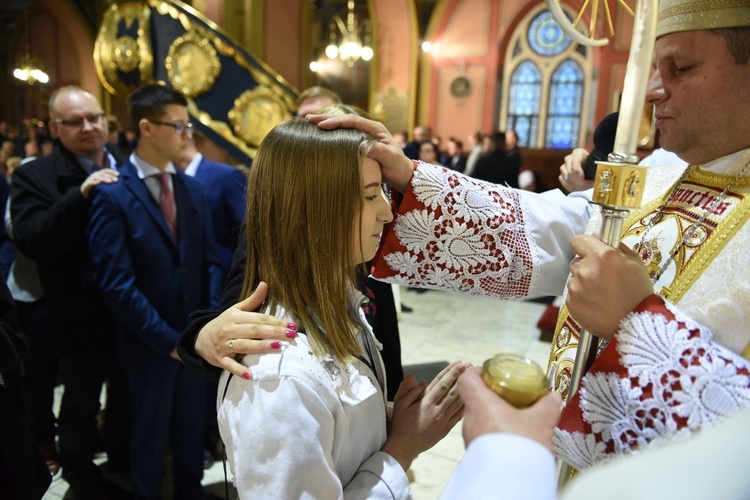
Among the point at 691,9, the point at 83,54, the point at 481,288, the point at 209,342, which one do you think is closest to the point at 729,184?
the point at 691,9

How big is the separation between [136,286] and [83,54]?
35.1ft

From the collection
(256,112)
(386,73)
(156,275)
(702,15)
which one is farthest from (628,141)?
(386,73)

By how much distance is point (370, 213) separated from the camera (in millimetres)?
1126

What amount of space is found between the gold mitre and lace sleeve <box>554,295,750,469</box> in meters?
0.47

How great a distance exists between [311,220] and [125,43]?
4.18 meters

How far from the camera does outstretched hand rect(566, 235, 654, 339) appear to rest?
779 millimetres

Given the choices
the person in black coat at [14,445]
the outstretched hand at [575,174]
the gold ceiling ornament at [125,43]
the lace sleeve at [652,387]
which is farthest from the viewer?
the gold ceiling ornament at [125,43]

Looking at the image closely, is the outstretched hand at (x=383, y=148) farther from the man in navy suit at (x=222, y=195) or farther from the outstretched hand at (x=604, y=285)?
A: the man in navy suit at (x=222, y=195)

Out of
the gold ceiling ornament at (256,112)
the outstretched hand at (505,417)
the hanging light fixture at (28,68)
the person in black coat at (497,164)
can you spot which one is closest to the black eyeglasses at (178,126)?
the gold ceiling ornament at (256,112)

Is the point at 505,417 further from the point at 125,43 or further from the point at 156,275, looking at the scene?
the point at 125,43

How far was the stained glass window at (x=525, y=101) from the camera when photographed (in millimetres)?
12680

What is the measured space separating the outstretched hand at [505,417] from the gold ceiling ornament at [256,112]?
4122mm

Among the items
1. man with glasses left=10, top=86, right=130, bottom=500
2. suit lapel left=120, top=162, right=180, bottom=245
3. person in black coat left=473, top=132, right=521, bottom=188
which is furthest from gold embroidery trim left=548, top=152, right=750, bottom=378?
person in black coat left=473, top=132, right=521, bottom=188

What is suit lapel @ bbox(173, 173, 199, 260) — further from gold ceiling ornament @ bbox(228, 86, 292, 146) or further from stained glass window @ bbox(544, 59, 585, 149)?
stained glass window @ bbox(544, 59, 585, 149)
